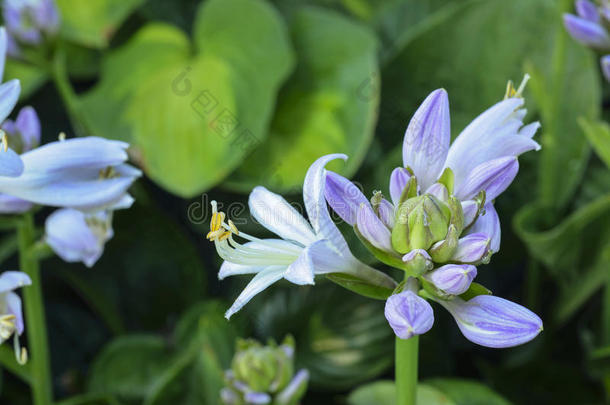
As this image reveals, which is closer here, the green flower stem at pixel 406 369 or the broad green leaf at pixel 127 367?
the green flower stem at pixel 406 369

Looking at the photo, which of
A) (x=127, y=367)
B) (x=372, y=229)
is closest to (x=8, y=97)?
(x=372, y=229)

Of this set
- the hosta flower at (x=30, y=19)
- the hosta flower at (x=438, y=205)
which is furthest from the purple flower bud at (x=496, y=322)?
the hosta flower at (x=30, y=19)

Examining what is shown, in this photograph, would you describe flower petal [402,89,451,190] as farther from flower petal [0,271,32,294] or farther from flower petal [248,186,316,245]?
flower petal [0,271,32,294]

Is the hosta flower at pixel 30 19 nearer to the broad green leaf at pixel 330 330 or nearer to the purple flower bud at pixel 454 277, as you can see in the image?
the broad green leaf at pixel 330 330

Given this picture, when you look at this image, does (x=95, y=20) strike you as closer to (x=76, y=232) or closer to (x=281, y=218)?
(x=76, y=232)

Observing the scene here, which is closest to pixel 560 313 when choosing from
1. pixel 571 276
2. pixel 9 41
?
pixel 571 276

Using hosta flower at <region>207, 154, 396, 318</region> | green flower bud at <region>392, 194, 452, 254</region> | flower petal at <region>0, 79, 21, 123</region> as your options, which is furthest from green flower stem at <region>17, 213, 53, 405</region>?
green flower bud at <region>392, 194, 452, 254</region>

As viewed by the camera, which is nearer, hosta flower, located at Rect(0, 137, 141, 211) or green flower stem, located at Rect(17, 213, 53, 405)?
hosta flower, located at Rect(0, 137, 141, 211)
